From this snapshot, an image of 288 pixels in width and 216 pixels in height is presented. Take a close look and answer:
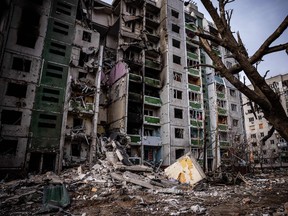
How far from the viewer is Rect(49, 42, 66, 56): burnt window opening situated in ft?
74.6

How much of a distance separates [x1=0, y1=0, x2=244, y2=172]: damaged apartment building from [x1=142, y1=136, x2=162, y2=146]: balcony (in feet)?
0.41

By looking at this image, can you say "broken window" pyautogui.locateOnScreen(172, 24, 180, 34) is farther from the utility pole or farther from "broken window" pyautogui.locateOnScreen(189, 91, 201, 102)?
the utility pole

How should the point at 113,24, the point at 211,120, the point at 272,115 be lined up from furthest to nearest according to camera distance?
the point at 211,120 → the point at 113,24 → the point at 272,115

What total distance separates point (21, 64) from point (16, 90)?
2.73m

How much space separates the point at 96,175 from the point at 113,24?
2540 centimetres

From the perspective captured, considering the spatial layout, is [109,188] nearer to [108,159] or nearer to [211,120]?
[108,159]

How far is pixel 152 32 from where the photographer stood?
112 ft

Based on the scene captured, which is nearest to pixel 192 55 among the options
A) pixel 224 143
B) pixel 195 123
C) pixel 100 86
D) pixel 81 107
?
pixel 195 123

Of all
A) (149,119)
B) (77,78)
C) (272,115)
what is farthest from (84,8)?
(272,115)

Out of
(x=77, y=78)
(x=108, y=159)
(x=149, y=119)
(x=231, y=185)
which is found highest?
(x=77, y=78)

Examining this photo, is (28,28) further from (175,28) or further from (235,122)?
(235,122)

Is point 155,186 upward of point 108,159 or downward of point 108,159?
downward

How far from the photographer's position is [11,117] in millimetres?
19078

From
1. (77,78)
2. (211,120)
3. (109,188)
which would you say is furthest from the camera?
(211,120)
